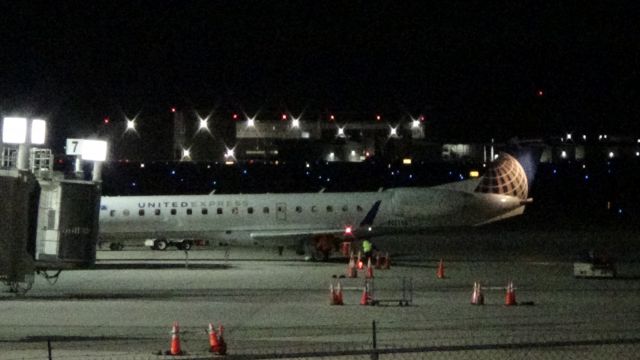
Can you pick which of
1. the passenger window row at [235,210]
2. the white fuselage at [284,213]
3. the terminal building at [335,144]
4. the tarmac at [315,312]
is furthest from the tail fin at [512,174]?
the terminal building at [335,144]

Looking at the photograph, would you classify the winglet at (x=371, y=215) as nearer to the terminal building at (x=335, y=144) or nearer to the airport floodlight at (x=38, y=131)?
the airport floodlight at (x=38, y=131)

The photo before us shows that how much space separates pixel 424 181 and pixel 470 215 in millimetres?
46593

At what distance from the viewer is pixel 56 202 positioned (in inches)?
791

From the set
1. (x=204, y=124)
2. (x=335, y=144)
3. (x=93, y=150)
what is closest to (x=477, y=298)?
(x=93, y=150)

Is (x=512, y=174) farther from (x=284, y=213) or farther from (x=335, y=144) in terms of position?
(x=335, y=144)

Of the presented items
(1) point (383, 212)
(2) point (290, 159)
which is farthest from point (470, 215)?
(2) point (290, 159)

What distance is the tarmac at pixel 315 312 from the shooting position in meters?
16.7

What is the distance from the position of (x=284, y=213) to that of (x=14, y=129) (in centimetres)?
2699

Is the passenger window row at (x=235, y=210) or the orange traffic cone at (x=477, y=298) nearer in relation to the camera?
the orange traffic cone at (x=477, y=298)

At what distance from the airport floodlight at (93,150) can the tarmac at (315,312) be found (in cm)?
367

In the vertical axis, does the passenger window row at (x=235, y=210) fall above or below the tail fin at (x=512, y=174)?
below

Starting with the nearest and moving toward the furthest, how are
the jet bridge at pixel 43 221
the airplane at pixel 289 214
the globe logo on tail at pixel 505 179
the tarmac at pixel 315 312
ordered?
the tarmac at pixel 315 312, the jet bridge at pixel 43 221, the airplane at pixel 289 214, the globe logo on tail at pixel 505 179

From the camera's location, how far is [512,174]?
45688mm

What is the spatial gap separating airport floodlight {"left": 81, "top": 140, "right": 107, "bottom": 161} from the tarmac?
367 centimetres
